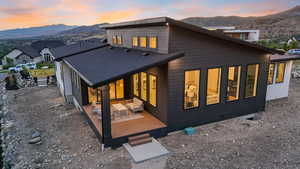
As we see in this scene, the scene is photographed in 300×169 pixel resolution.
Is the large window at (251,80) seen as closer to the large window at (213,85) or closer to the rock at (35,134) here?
the large window at (213,85)

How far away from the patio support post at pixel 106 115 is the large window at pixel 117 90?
4234mm

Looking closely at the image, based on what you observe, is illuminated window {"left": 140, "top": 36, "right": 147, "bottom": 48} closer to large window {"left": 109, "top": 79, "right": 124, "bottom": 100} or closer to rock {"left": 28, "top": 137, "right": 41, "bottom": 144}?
large window {"left": 109, "top": 79, "right": 124, "bottom": 100}

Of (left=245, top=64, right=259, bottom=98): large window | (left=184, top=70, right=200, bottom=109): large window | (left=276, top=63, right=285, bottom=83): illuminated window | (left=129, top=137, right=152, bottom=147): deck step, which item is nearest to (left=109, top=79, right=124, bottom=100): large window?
(left=184, top=70, right=200, bottom=109): large window

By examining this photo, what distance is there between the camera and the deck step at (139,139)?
257 inches

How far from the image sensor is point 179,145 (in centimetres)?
670

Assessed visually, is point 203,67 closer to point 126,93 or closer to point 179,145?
point 179,145

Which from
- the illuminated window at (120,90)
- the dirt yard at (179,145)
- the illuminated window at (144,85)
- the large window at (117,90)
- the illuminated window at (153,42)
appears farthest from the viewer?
the illuminated window at (120,90)

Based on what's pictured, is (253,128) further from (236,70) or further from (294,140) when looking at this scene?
(236,70)

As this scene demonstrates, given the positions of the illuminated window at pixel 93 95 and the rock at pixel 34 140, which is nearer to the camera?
the rock at pixel 34 140

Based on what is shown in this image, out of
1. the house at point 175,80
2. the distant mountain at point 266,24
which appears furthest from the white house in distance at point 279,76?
the distant mountain at point 266,24

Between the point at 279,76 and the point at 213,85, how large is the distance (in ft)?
18.4

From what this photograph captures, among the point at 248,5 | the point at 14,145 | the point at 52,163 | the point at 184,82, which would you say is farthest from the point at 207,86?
the point at 248,5

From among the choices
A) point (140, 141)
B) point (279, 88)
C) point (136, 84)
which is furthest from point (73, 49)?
point (279, 88)

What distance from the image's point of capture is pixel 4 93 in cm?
1505
